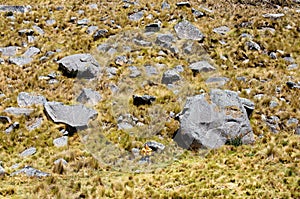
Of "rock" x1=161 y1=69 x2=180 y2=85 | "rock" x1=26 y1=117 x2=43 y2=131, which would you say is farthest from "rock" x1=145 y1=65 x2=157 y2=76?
"rock" x1=26 y1=117 x2=43 y2=131

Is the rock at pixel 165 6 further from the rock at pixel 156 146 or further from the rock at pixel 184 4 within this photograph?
the rock at pixel 156 146

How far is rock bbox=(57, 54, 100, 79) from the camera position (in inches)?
839

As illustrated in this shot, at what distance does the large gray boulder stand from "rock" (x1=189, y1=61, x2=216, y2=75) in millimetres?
5201

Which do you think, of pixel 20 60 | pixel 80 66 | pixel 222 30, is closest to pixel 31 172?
pixel 80 66

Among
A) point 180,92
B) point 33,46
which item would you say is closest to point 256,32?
point 180,92

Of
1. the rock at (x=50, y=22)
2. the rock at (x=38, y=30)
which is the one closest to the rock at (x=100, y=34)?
the rock at (x=38, y=30)

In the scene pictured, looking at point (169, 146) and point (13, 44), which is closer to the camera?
point (169, 146)

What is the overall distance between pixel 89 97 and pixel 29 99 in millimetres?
3353

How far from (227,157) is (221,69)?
9402mm

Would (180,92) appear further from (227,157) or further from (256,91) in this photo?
(227,157)

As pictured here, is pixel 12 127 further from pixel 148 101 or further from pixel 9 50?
pixel 9 50

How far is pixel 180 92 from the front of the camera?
20.2m

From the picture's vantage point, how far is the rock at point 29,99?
18.8m

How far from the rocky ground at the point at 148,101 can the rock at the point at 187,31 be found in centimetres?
10
